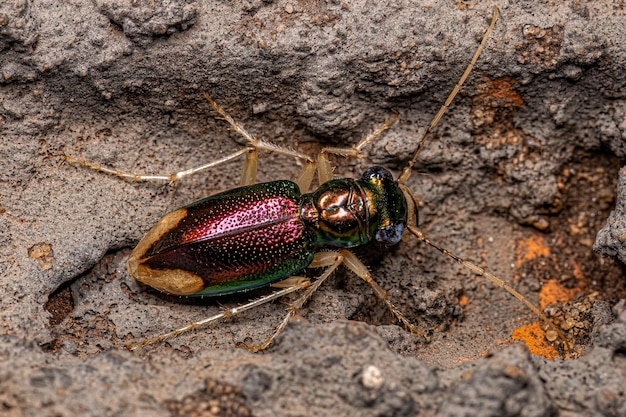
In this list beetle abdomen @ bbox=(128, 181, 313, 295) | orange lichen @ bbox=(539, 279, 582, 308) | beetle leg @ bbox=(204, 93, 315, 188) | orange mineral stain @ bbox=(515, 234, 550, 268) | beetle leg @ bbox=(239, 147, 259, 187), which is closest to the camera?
beetle abdomen @ bbox=(128, 181, 313, 295)

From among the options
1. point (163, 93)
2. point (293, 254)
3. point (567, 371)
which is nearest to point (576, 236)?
point (567, 371)

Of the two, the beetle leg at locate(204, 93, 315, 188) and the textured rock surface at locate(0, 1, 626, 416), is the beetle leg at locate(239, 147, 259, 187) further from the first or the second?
the textured rock surface at locate(0, 1, 626, 416)

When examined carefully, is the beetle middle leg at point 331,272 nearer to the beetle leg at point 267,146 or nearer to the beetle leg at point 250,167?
the beetle leg at point 267,146

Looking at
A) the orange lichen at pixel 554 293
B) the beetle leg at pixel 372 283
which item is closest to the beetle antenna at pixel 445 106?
the beetle leg at pixel 372 283

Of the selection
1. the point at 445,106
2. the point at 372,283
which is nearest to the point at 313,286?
the point at 372,283

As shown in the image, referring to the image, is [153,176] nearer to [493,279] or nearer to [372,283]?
[372,283]

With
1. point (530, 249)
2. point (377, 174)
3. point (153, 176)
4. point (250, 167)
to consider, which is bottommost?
point (530, 249)

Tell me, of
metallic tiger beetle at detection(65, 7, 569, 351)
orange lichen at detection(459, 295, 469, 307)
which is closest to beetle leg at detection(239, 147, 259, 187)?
metallic tiger beetle at detection(65, 7, 569, 351)
